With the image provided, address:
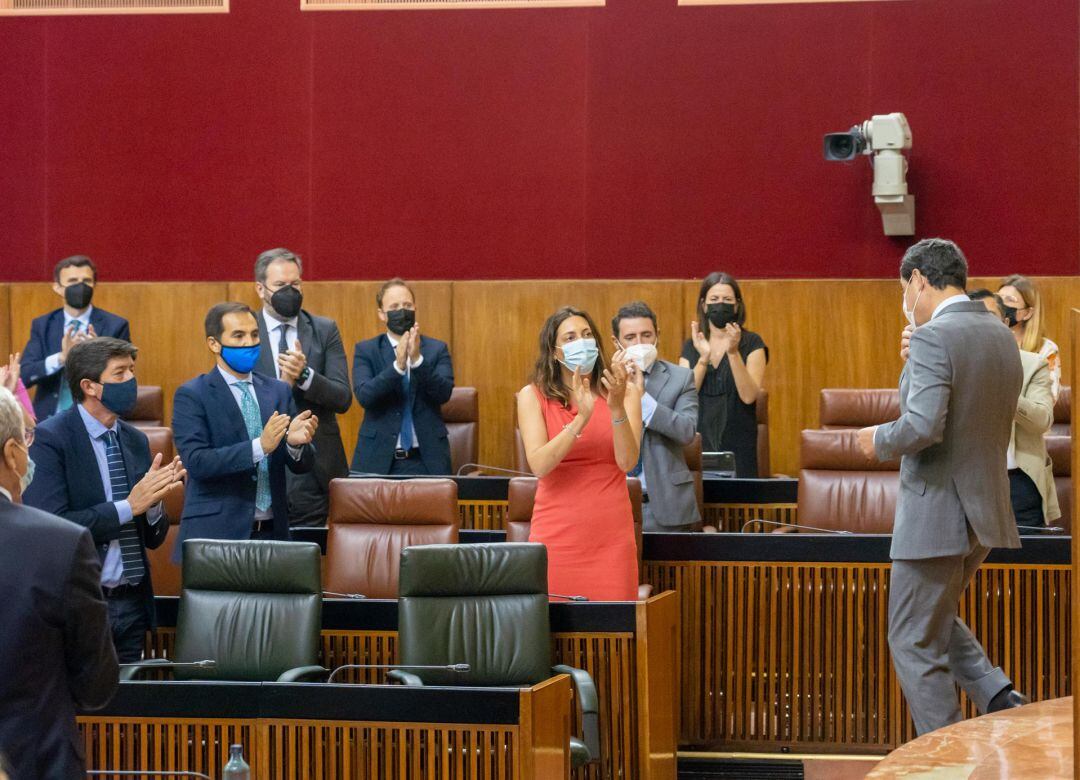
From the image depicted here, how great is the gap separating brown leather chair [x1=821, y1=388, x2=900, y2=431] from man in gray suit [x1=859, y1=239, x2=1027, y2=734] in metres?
1.92

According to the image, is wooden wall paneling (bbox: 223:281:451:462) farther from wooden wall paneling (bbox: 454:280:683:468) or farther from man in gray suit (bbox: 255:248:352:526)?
man in gray suit (bbox: 255:248:352:526)

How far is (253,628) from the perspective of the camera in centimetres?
382

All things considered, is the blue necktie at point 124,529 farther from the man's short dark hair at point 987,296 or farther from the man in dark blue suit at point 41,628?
the man's short dark hair at point 987,296

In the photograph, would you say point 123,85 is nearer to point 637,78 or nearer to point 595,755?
point 637,78

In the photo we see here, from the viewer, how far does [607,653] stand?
3816mm

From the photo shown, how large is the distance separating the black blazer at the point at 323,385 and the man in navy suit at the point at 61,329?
1.16m

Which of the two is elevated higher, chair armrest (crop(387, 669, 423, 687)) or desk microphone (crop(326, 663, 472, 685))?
desk microphone (crop(326, 663, 472, 685))

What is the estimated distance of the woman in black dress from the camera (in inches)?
225

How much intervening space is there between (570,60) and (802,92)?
110cm

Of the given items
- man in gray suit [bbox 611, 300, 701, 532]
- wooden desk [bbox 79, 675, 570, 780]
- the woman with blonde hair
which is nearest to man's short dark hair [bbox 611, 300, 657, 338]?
man in gray suit [bbox 611, 300, 701, 532]

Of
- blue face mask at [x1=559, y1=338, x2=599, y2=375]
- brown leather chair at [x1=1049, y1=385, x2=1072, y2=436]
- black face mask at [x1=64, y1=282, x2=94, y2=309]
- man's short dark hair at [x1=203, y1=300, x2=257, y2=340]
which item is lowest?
brown leather chair at [x1=1049, y1=385, x2=1072, y2=436]

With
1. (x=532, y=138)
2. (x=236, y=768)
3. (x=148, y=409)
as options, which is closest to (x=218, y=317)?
(x=236, y=768)

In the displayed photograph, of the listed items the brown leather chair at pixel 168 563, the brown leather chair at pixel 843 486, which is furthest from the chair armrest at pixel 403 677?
the brown leather chair at pixel 843 486

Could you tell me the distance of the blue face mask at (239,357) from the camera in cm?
432
